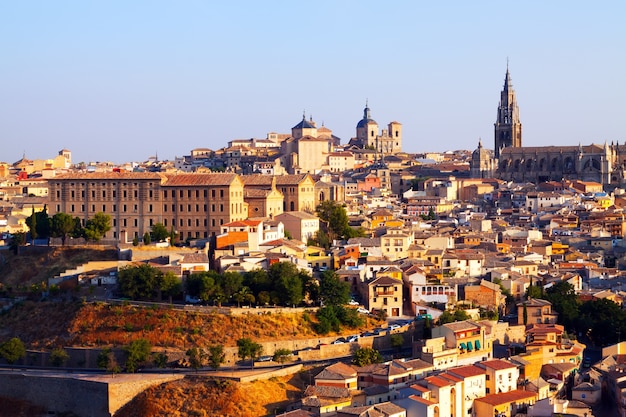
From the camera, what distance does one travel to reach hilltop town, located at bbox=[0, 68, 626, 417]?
101ft

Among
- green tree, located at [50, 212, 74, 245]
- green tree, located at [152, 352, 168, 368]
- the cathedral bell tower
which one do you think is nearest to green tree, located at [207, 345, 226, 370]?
green tree, located at [152, 352, 168, 368]

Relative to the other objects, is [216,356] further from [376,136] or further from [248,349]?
[376,136]

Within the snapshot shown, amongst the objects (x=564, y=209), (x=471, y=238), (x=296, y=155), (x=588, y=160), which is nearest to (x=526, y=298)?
(x=471, y=238)

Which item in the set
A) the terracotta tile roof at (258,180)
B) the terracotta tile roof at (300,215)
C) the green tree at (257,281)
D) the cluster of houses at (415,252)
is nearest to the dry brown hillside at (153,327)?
the green tree at (257,281)

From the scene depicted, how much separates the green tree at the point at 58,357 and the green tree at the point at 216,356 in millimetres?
4698

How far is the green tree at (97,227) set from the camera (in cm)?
4259

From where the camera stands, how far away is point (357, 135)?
104500 millimetres

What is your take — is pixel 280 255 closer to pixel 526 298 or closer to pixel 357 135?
pixel 526 298

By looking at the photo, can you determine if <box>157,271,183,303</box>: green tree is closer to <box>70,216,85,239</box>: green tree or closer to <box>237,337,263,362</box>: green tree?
<box>237,337,263,362</box>: green tree

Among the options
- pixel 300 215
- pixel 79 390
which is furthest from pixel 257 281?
pixel 300 215

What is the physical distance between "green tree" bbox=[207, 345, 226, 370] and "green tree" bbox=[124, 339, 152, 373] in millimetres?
1886

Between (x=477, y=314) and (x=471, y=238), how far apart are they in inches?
556

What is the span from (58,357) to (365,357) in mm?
9296

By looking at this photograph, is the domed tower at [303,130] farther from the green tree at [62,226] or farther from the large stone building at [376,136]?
the green tree at [62,226]
